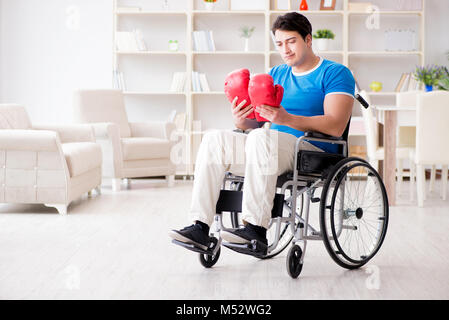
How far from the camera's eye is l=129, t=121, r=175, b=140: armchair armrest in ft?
18.3

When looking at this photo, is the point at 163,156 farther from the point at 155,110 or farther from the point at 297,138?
the point at 297,138

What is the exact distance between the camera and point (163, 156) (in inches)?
213

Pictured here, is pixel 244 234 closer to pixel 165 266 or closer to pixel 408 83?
pixel 165 266

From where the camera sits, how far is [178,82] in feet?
20.6

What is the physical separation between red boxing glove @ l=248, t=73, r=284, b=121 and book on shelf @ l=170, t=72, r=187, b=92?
4105mm

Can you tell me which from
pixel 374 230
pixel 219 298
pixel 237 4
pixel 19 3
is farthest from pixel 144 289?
pixel 19 3

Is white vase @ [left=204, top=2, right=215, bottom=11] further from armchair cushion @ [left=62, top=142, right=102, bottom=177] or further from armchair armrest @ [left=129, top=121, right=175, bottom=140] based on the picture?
armchair cushion @ [left=62, top=142, right=102, bottom=177]

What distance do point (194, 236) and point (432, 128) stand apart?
2495 millimetres

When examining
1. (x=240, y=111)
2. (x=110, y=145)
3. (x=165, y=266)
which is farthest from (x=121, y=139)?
(x=240, y=111)

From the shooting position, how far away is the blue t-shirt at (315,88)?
2379 millimetres

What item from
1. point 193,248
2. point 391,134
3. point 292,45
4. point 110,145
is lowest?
point 193,248

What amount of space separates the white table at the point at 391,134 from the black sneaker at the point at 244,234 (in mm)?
2363

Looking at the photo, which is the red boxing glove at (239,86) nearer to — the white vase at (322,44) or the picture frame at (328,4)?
the white vase at (322,44)

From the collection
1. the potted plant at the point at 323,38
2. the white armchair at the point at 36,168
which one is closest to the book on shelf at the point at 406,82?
the potted plant at the point at 323,38
